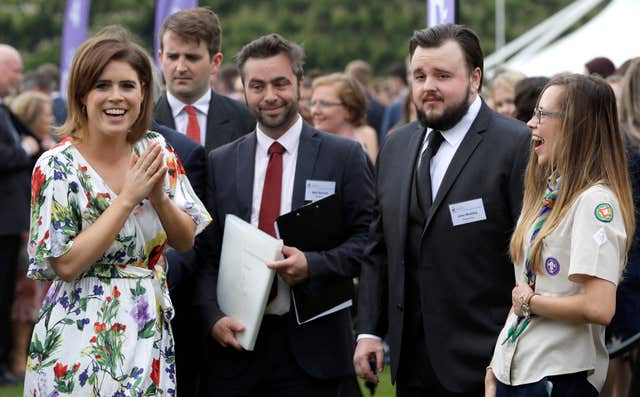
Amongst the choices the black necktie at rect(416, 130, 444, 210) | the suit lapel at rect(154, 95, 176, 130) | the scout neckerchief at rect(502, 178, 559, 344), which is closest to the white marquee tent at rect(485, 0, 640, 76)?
the suit lapel at rect(154, 95, 176, 130)

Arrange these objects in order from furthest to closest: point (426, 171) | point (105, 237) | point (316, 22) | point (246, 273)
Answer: point (316, 22)
point (246, 273)
point (426, 171)
point (105, 237)

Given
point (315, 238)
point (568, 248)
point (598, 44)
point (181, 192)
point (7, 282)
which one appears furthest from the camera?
point (598, 44)

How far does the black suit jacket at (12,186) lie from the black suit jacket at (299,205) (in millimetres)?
4056

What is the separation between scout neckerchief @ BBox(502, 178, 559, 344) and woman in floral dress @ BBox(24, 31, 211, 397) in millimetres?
1319

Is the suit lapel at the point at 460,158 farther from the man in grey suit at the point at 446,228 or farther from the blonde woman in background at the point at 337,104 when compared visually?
the blonde woman in background at the point at 337,104

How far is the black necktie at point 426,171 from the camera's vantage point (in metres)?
4.49

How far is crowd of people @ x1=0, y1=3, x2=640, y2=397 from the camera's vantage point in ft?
12.4

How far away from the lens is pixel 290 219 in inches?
190

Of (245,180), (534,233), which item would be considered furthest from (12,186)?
(534,233)

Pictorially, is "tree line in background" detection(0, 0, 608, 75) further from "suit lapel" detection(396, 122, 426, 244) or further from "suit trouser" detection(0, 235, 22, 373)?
"suit lapel" detection(396, 122, 426, 244)

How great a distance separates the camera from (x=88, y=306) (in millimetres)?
4000

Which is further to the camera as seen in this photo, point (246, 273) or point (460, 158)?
point (246, 273)

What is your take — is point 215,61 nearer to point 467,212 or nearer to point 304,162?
point 304,162

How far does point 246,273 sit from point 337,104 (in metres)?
3.75
